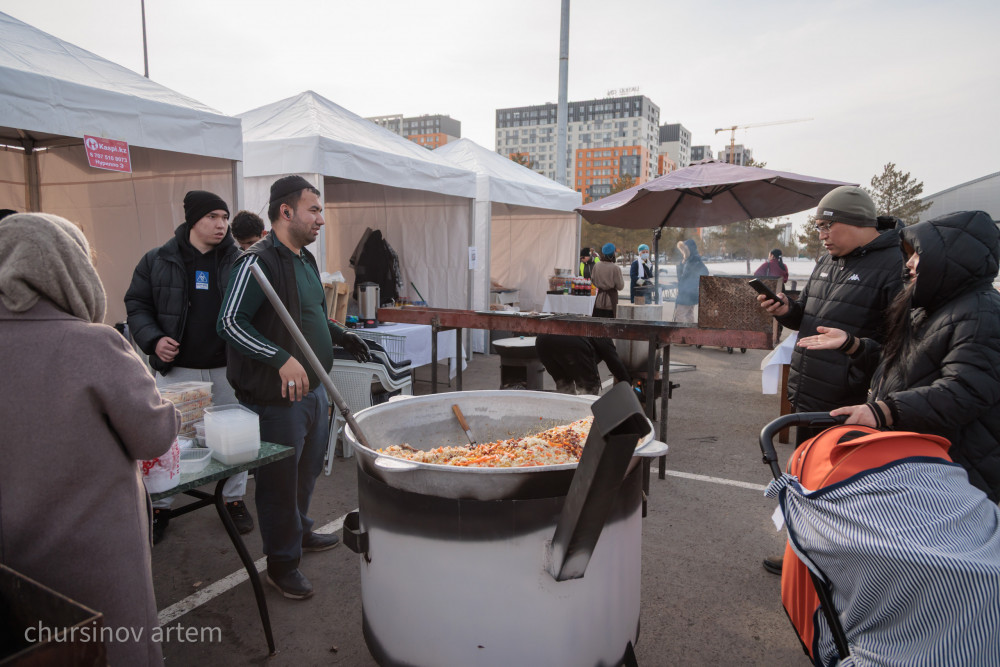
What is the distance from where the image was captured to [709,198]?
27.1 feet

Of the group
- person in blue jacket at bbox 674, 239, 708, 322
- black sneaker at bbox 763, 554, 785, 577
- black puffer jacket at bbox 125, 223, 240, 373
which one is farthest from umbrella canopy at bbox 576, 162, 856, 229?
black puffer jacket at bbox 125, 223, 240, 373

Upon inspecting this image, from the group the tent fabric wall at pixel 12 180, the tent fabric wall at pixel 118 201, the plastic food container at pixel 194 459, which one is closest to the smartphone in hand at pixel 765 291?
the plastic food container at pixel 194 459

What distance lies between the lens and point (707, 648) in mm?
2604

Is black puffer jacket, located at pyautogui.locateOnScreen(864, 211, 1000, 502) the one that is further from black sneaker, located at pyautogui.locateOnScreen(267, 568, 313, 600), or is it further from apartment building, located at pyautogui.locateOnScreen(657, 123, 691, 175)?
apartment building, located at pyautogui.locateOnScreen(657, 123, 691, 175)

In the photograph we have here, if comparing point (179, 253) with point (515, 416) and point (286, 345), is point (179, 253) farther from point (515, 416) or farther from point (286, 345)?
point (515, 416)

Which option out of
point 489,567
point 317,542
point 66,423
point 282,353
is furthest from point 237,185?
point 489,567

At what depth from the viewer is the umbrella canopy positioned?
6617mm

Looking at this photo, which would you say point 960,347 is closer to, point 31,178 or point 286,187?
point 286,187

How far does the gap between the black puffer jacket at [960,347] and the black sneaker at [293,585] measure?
9.40 ft

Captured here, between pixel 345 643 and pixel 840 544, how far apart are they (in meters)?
2.18

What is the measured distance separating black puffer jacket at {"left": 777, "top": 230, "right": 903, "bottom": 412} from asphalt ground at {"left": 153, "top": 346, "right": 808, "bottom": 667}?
1113 mm

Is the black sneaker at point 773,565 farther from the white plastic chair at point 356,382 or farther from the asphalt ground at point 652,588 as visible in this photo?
the white plastic chair at point 356,382

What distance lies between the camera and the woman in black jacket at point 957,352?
2.03 m

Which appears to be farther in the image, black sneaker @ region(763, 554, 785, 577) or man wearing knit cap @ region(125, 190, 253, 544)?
man wearing knit cap @ region(125, 190, 253, 544)
